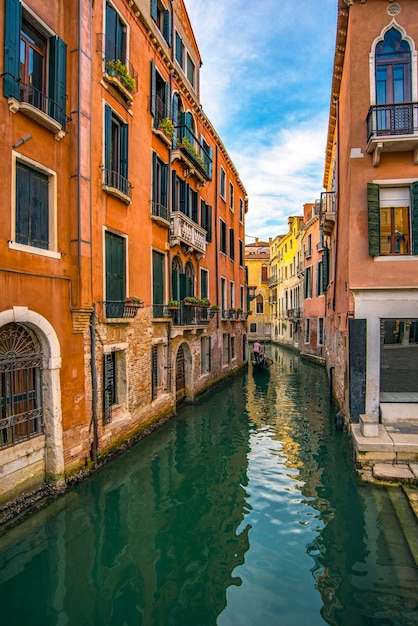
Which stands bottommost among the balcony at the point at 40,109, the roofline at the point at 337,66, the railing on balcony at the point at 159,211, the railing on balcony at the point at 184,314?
the railing on balcony at the point at 184,314

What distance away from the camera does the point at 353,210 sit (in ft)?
31.4

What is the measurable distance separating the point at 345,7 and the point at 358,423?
32.8 ft

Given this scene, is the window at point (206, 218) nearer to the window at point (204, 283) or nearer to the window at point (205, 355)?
the window at point (204, 283)

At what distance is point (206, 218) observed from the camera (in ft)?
56.8

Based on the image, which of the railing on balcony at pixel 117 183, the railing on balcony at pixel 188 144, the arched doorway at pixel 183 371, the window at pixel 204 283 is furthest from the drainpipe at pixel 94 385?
the window at pixel 204 283

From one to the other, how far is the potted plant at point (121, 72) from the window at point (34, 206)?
11.1ft

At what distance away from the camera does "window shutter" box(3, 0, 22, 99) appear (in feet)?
20.2

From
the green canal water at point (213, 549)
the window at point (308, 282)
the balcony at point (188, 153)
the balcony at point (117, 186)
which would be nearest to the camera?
the green canal water at point (213, 549)

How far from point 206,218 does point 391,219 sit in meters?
9.08

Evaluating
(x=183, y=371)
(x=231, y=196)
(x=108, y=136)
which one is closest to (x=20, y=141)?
(x=108, y=136)

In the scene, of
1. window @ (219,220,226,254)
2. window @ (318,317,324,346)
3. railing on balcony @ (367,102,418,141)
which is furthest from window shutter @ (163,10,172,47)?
window @ (318,317,324,346)

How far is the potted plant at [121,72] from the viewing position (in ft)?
29.5

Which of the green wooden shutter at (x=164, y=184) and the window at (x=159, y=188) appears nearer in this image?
the window at (x=159, y=188)

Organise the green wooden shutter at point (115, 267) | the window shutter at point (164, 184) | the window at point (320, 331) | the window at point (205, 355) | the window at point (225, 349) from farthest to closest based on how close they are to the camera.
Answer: the window at point (320, 331)
the window at point (225, 349)
the window at point (205, 355)
the window shutter at point (164, 184)
the green wooden shutter at point (115, 267)
